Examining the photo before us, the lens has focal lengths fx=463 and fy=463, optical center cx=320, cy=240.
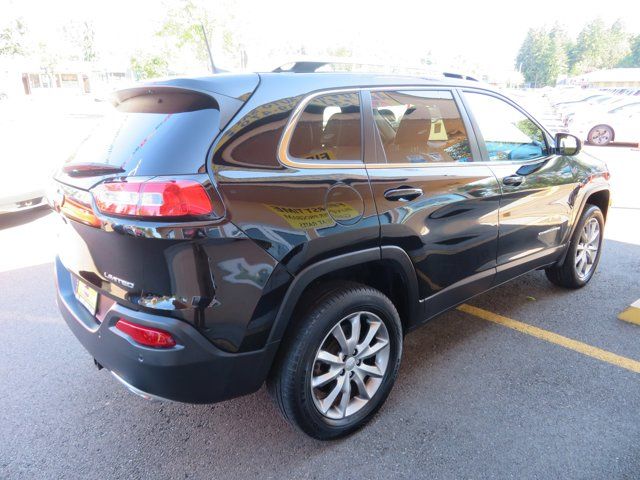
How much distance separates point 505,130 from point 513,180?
1.45 feet

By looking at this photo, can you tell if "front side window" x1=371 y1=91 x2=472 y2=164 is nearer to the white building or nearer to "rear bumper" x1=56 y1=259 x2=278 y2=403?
"rear bumper" x1=56 y1=259 x2=278 y2=403

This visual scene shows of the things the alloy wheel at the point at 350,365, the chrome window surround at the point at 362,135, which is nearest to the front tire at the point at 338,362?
the alloy wheel at the point at 350,365

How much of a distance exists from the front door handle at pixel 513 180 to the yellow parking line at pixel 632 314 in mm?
1486

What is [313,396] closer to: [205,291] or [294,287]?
[294,287]

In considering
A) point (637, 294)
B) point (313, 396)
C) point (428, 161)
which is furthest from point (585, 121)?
point (313, 396)

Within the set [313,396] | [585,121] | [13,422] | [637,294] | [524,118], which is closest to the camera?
[313,396]

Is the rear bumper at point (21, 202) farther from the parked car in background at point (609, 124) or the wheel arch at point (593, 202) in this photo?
the parked car in background at point (609, 124)

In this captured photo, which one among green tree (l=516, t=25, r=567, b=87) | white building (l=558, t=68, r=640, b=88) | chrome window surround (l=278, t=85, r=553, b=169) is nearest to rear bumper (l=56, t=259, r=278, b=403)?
chrome window surround (l=278, t=85, r=553, b=169)

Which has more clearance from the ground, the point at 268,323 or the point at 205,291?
the point at 205,291

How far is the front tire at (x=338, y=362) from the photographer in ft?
6.98

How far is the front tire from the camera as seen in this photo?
213 centimetres

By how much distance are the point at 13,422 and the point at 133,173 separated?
5.66 ft

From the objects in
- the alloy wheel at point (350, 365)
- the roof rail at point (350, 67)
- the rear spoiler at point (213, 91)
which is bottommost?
the alloy wheel at point (350, 365)

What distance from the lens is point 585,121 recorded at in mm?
15070
